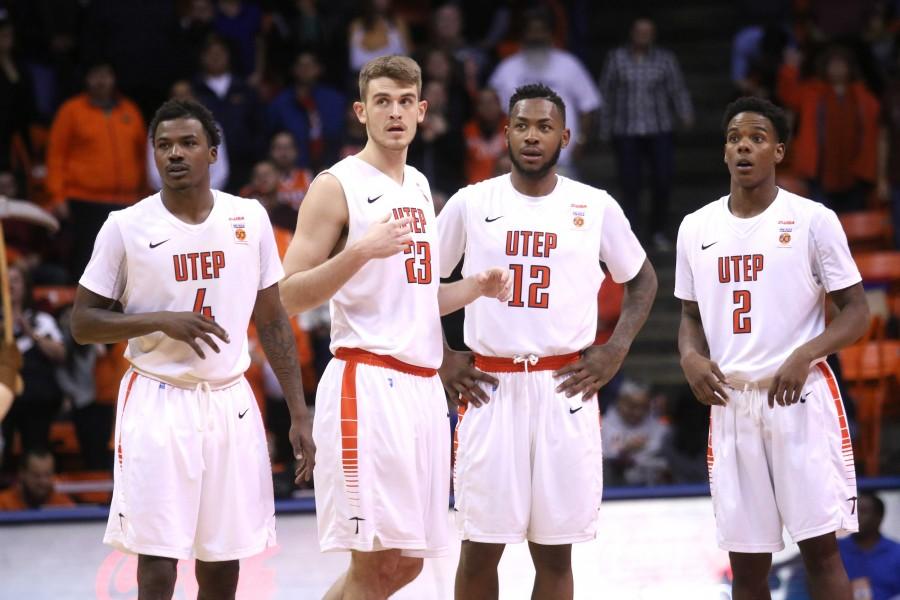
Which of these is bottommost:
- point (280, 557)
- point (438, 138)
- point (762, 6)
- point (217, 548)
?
point (280, 557)

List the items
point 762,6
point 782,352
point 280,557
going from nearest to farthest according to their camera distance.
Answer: point 782,352
point 280,557
point 762,6

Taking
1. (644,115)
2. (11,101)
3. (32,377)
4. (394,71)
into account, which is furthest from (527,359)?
(11,101)

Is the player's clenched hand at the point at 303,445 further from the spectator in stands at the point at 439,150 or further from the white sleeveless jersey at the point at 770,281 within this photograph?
the spectator in stands at the point at 439,150

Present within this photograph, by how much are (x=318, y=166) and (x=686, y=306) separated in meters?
5.98

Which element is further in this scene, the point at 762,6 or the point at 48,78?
the point at 762,6

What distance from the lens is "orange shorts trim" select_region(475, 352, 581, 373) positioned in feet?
21.0

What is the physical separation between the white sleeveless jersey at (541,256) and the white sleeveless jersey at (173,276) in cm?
109

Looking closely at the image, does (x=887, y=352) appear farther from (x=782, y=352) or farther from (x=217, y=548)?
(x=217, y=548)

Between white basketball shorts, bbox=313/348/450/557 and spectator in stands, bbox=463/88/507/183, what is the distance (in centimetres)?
618

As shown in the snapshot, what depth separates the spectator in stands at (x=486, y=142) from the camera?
39.5 ft

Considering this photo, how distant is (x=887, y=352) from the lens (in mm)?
10625

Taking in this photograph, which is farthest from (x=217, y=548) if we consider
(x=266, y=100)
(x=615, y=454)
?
(x=266, y=100)

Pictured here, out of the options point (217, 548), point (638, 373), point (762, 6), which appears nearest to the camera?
point (217, 548)

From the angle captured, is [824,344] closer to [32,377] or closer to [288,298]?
[288,298]
